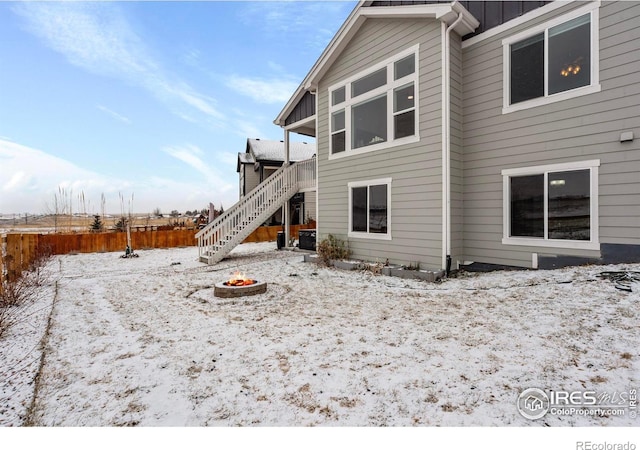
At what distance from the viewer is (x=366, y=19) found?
8.20 meters

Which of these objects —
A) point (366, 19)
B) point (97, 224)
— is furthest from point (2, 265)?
point (97, 224)

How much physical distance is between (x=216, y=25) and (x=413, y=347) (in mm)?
8788

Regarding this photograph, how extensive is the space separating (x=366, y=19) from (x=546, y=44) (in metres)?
4.39

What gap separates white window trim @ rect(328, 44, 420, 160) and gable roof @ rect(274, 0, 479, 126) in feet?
2.21

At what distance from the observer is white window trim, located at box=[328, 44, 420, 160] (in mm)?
7105

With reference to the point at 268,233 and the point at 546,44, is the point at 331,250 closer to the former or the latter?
the point at 546,44

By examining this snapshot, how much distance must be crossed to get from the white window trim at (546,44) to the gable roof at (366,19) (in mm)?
1003

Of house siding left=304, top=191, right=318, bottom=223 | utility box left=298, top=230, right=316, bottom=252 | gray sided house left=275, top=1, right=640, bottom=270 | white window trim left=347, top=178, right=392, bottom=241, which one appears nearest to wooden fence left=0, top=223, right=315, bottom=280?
house siding left=304, top=191, right=318, bottom=223

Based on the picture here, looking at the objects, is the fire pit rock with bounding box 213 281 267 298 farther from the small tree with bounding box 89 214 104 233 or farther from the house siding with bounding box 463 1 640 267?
the small tree with bounding box 89 214 104 233

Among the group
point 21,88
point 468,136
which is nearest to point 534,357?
point 468,136

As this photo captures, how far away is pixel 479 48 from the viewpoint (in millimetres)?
6789

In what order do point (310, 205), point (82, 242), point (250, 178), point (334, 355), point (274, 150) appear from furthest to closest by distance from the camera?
point (250, 178) → point (274, 150) → point (310, 205) → point (82, 242) → point (334, 355)

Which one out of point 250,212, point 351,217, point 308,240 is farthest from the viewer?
point 308,240

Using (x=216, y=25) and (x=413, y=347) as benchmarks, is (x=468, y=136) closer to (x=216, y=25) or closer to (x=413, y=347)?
(x=413, y=347)
